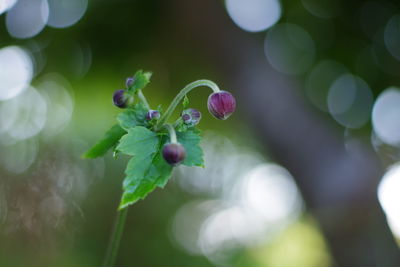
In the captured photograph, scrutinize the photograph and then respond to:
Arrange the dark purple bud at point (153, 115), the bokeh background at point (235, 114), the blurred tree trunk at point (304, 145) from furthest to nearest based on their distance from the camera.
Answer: the bokeh background at point (235, 114) → the blurred tree trunk at point (304, 145) → the dark purple bud at point (153, 115)

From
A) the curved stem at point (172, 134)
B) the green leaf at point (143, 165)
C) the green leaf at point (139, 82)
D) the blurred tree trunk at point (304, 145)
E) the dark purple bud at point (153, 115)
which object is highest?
the green leaf at point (139, 82)

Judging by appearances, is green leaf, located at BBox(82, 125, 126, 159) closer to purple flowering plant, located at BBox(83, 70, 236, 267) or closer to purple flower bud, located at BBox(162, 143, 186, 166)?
purple flowering plant, located at BBox(83, 70, 236, 267)

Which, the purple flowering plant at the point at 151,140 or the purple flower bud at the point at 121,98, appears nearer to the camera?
the purple flowering plant at the point at 151,140

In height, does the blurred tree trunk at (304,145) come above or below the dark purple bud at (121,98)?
below

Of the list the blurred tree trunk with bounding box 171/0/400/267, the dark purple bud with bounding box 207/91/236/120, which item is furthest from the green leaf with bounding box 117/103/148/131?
the blurred tree trunk with bounding box 171/0/400/267

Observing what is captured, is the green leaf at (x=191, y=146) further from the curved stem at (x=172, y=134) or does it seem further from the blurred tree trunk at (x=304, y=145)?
the blurred tree trunk at (x=304, y=145)

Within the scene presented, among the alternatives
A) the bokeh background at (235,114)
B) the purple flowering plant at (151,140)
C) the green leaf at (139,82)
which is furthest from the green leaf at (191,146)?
the bokeh background at (235,114)

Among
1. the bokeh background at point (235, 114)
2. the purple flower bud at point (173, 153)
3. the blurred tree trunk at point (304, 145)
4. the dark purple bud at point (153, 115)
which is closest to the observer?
the purple flower bud at point (173, 153)

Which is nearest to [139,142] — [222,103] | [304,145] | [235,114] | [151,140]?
[151,140]

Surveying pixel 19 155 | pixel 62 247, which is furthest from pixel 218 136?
pixel 62 247
